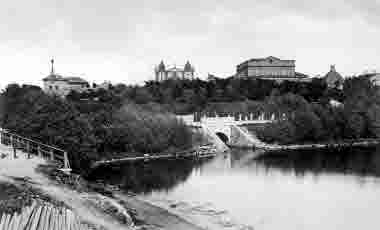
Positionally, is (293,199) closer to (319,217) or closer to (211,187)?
(319,217)

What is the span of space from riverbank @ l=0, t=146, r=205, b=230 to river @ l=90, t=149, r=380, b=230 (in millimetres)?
1536

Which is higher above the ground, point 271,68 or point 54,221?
point 271,68

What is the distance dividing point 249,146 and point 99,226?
30366 millimetres

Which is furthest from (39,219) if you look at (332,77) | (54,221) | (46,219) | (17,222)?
(332,77)

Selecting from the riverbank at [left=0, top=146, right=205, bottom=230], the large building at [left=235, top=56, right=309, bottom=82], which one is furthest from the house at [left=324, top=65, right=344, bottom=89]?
the riverbank at [left=0, top=146, right=205, bottom=230]

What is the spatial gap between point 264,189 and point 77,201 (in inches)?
472

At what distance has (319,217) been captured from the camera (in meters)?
17.8

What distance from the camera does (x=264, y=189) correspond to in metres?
22.9

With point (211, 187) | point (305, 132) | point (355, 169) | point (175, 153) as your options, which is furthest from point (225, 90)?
point (211, 187)

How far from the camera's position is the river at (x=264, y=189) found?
685 inches

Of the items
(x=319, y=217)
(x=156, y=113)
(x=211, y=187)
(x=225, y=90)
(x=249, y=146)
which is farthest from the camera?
(x=225, y=90)

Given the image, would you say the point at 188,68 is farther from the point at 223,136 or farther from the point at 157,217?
the point at 157,217

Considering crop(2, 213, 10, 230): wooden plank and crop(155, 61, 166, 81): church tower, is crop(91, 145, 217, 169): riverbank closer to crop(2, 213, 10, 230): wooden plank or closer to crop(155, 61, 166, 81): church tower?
A: crop(2, 213, 10, 230): wooden plank

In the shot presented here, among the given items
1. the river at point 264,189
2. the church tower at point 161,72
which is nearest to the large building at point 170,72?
the church tower at point 161,72
